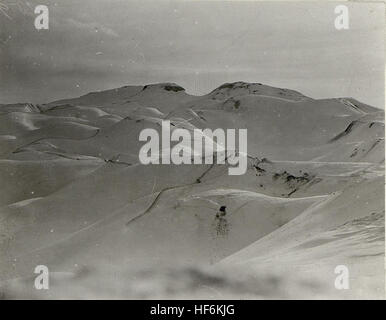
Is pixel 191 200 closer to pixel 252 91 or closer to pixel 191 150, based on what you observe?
pixel 191 150

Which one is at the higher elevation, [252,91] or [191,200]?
[252,91]

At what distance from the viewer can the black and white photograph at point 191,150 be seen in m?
2.34

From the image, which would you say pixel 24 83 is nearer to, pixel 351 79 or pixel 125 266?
pixel 125 266

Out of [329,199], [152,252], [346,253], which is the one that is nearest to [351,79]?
[329,199]

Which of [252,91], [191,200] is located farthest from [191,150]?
[252,91]

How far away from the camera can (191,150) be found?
7.88 feet

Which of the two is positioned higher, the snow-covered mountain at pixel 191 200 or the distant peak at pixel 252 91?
the distant peak at pixel 252 91

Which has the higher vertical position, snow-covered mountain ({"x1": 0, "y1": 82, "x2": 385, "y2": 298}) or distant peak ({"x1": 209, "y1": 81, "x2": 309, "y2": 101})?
distant peak ({"x1": 209, "y1": 81, "x2": 309, "y2": 101})

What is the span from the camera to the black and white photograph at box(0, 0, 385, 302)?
2.34 meters

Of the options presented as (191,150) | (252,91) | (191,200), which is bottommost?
(191,200)

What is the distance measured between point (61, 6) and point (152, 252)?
2.76 ft

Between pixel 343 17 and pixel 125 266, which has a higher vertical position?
pixel 343 17
